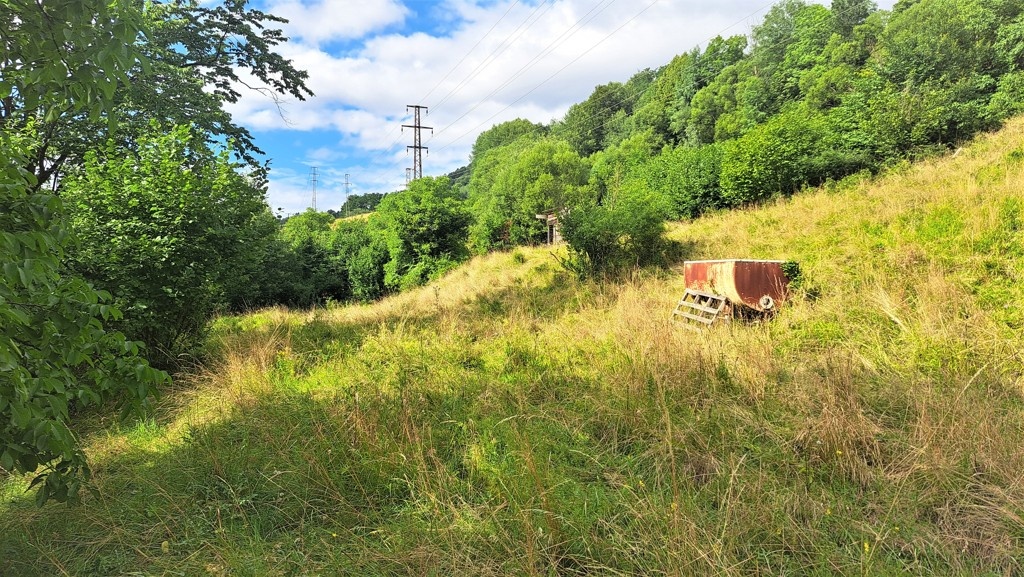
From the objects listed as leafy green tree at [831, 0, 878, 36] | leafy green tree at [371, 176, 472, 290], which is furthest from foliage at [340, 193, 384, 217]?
leafy green tree at [831, 0, 878, 36]

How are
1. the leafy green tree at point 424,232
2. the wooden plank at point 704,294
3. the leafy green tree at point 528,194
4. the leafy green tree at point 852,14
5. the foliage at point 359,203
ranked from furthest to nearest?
the foliage at point 359,203 < the leafy green tree at point 852,14 < the leafy green tree at point 528,194 < the leafy green tree at point 424,232 < the wooden plank at point 704,294

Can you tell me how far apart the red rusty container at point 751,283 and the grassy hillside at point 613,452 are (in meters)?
0.31

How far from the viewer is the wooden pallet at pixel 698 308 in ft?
19.1

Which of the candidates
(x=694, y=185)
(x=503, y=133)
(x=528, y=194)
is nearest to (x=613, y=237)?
(x=694, y=185)

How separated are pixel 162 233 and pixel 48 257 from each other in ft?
16.4

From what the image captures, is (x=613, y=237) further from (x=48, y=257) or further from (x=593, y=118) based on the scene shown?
(x=593, y=118)

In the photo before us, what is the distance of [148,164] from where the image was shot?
561 cm

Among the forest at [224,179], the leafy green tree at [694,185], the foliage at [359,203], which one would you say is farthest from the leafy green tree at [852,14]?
the foliage at [359,203]

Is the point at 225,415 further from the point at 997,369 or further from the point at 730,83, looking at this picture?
the point at 730,83

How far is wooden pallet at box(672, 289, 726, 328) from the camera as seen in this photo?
5811mm

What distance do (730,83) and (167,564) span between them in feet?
150

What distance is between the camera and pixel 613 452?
2.96 metres

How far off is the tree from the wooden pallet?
18.7ft

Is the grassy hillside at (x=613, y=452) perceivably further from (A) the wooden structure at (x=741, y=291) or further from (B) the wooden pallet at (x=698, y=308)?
(B) the wooden pallet at (x=698, y=308)
